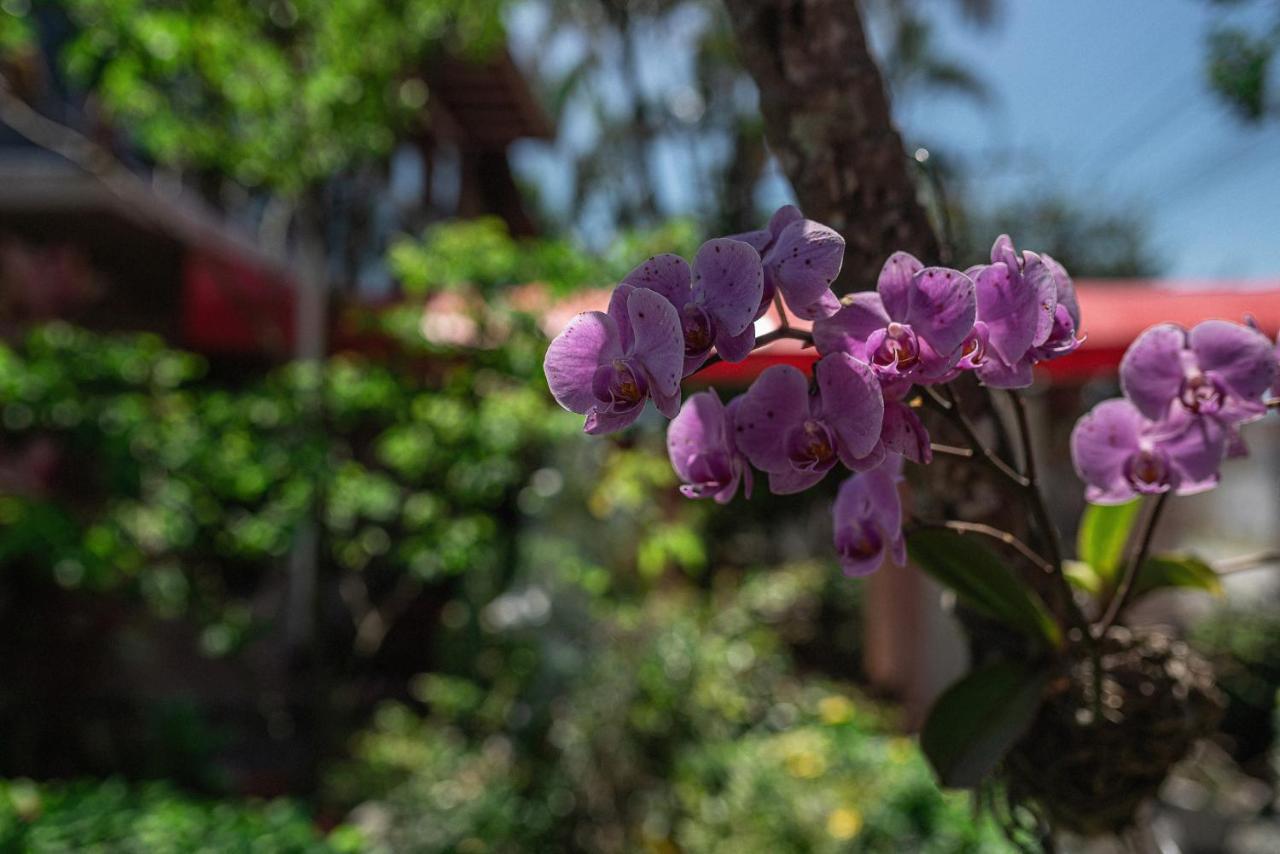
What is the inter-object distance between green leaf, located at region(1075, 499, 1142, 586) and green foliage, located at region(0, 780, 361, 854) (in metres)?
1.89

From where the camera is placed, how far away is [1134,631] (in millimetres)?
950

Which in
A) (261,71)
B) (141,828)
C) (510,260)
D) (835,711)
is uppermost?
(261,71)

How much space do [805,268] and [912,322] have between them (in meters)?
0.08

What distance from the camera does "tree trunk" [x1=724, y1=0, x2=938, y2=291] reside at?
2.99ft

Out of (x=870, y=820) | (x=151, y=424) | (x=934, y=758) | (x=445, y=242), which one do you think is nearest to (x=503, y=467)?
(x=445, y=242)

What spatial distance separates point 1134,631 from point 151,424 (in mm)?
3552

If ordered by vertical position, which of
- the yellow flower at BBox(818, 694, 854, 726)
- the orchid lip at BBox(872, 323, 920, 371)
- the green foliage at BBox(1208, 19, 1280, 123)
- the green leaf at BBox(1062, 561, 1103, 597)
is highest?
the green foliage at BBox(1208, 19, 1280, 123)

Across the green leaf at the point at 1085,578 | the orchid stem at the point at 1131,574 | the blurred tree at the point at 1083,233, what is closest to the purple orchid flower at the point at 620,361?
the orchid stem at the point at 1131,574

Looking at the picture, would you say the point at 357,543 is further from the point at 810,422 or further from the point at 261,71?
the point at 810,422

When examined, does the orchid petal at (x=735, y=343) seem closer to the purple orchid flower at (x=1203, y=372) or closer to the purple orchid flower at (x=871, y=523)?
the purple orchid flower at (x=871, y=523)

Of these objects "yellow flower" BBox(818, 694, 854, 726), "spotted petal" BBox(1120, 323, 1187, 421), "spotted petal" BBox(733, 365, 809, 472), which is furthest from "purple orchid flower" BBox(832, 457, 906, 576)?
"yellow flower" BBox(818, 694, 854, 726)

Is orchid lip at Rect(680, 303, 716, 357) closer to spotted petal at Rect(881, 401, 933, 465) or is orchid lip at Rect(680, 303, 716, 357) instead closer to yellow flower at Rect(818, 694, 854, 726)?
spotted petal at Rect(881, 401, 933, 465)

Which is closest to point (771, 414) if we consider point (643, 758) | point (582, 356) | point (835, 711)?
point (582, 356)

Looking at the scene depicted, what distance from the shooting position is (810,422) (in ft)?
2.05
